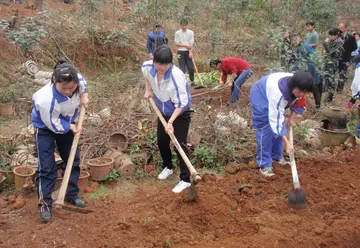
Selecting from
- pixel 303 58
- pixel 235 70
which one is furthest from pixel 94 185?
pixel 303 58

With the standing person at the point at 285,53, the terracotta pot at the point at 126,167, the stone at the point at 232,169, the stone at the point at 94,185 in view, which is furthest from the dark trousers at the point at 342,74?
the stone at the point at 94,185

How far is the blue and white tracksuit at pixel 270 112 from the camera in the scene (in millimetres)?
4266

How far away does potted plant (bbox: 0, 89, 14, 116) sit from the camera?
751 centimetres

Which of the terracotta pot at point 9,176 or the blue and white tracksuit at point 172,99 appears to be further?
the terracotta pot at point 9,176

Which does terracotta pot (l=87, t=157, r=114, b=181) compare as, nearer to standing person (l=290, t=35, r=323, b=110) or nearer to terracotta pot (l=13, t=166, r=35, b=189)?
terracotta pot (l=13, t=166, r=35, b=189)

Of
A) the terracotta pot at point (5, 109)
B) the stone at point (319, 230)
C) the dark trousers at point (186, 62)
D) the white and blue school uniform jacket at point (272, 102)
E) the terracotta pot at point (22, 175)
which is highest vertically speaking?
the white and blue school uniform jacket at point (272, 102)

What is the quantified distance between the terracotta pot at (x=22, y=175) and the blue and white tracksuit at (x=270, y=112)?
8.73ft

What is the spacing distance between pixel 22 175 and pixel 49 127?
1.20 m

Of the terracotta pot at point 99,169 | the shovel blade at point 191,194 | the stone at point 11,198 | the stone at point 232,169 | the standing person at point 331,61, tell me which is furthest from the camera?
the standing person at point 331,61

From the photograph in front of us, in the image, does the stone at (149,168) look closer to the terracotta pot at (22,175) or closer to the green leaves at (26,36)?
the terracotta pot at (22,175)

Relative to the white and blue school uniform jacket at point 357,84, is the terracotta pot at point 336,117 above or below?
below

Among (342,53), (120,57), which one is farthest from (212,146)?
(120,57)

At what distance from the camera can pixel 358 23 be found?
18891 millimetres

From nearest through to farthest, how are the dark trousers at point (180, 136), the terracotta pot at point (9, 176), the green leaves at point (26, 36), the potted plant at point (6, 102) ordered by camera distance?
1. the dark trousers at point (180, 136)
2. the terracotta pot at point (9, 176)
3. the potted plant at point (6, 102)
4. the green leaves at point (26, 36)
